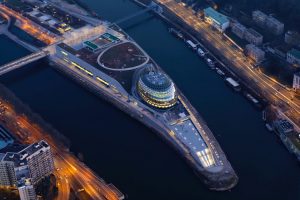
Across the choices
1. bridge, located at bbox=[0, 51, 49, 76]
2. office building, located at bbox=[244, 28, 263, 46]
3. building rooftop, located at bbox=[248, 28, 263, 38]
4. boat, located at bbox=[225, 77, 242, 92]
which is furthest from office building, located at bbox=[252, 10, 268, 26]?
bridge, located at bbox=[0, 51, 49, 76]

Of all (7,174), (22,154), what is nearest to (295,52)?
(22,154)

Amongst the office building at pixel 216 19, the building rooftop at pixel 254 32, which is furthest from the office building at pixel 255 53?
the office building at pixel 216 19

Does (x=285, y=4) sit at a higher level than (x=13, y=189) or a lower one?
higher

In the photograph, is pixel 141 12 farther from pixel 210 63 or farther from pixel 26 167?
pixel 26 167

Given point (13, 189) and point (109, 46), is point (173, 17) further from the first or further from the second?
point (13, 189)

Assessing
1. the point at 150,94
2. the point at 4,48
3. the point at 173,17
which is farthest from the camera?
the point at 173,17

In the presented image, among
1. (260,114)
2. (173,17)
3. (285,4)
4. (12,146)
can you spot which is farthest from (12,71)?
(285,4)

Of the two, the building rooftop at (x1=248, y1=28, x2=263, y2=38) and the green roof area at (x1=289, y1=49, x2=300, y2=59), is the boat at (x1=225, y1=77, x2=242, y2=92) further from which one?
the building rooftop at (x1=248, y1=28, x2=263, y2=38)
